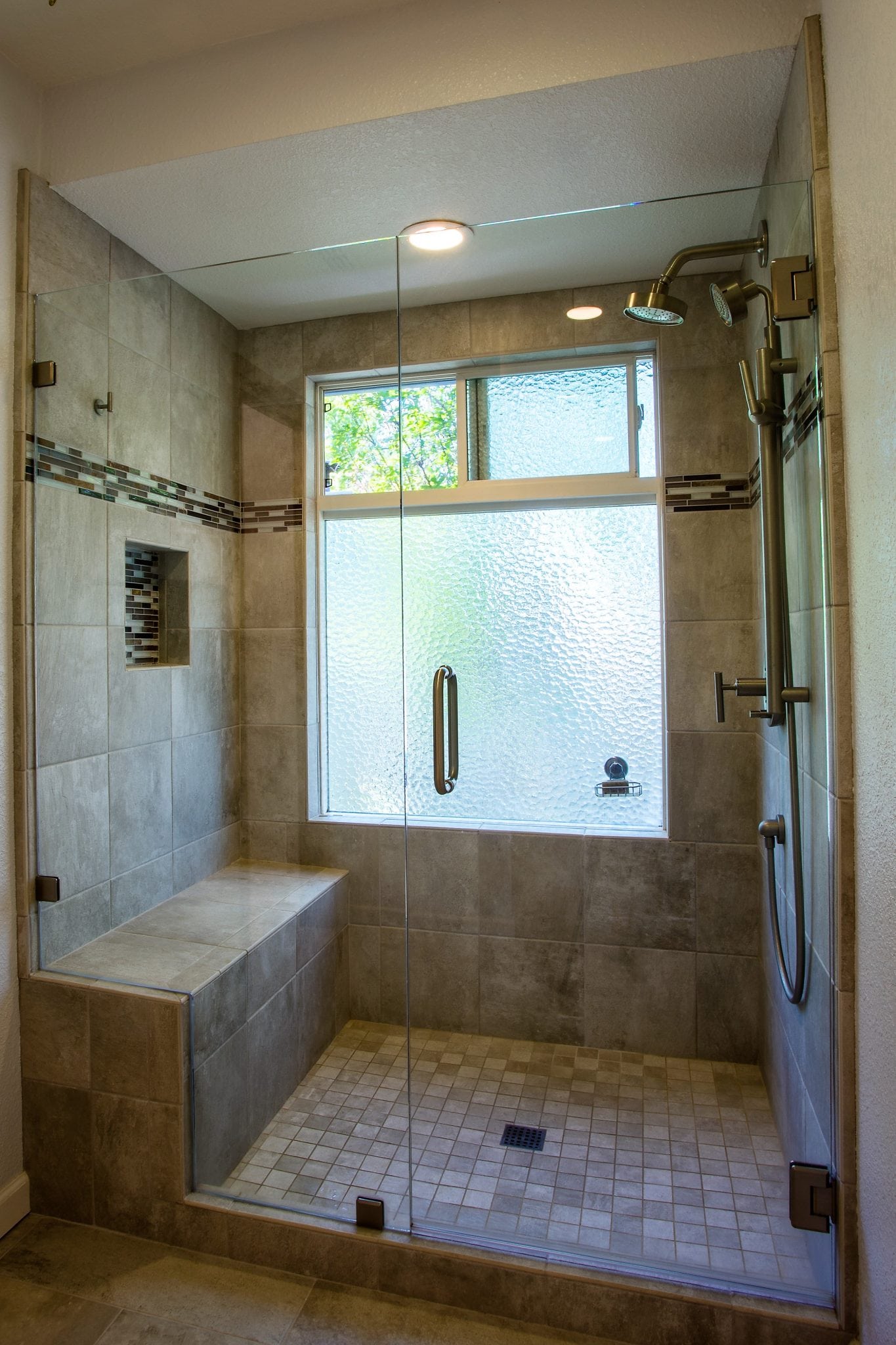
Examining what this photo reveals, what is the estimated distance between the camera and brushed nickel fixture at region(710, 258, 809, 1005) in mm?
1567

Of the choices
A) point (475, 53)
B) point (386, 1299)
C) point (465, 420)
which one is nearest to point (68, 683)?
point (465, 420)

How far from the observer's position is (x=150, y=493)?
1.97 meters

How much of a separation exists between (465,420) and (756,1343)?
75.0 inches

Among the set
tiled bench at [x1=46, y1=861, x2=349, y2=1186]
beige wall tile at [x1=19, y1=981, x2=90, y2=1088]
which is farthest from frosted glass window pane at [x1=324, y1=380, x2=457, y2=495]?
beige wall tile at [x1=19, y1=981, x2=90, y2=1088]

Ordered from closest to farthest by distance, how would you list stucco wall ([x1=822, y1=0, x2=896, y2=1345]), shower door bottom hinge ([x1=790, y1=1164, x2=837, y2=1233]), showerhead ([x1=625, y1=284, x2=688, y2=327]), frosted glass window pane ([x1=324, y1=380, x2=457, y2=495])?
stucco wall ([x1=822, y1=0, x2=896, y2=1345]) < shower door bottom hinge ([x1=790, y1=1164, x2=837, y2=1233]) < showerhead ([x1=625, y1=284, x2=688, y2=327]) < frosted glass window pane ([x1=324, y1=380, x2=457, y2=495])

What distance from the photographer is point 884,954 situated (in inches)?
47.0

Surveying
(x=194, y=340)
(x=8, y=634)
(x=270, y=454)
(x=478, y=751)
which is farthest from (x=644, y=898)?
(x=194, y=340)

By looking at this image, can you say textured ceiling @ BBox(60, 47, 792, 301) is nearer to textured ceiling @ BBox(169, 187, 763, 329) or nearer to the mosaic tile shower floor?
textured ceiling @ BBox(169, 187, 763, 329)

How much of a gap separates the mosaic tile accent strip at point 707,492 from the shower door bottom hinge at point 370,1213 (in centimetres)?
164

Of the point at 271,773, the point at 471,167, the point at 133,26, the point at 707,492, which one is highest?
the point at 133,26

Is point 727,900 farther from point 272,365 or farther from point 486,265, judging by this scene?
point 272,365

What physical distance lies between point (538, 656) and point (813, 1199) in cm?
117

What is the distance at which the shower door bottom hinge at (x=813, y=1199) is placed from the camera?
4.65ft

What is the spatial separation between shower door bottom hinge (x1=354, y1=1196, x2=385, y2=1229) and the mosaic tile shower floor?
0.05ft
